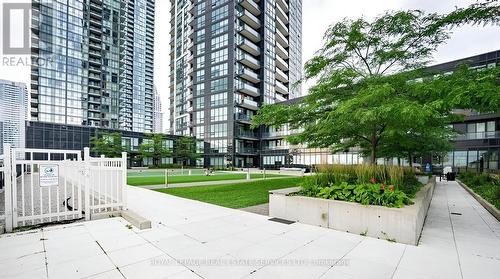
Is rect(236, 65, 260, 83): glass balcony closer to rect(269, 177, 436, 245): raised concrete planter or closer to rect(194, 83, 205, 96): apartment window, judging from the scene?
rect(194, 83, 205, 96): apartment window

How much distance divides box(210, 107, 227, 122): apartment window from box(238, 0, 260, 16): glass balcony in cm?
2375

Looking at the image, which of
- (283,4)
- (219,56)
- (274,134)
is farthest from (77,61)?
(274,134)

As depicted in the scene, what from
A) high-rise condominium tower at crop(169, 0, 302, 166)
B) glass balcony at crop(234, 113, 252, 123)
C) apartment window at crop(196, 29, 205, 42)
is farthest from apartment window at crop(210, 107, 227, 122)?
apartment window at crop(196, 29, 205, 42)

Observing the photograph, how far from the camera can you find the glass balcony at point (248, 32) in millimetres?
51491

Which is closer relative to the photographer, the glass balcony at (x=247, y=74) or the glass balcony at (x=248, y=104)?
the glass balcony at (x=247, y=74)

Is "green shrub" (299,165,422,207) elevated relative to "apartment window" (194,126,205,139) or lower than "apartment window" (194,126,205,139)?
lower

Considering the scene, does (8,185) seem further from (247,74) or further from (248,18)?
(248,18)

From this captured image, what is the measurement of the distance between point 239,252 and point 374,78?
6692 millimetres

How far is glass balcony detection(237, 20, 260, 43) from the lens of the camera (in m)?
51.5

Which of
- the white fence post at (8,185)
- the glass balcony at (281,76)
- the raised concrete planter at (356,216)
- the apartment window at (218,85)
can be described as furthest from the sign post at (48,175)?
the glass balcony at (281,76)

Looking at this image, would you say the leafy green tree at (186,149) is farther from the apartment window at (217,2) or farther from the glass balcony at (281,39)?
the glass balcony at (281,39)

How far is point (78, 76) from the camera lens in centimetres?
7275

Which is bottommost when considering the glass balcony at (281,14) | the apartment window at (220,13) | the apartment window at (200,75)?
the apartment window at (200,75)

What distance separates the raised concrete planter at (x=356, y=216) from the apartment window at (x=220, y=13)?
53905mm
